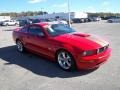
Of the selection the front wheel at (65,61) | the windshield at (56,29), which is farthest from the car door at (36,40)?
the front wheel at (65,61)

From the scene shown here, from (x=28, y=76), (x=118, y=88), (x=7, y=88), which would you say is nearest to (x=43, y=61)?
(x=28, y=76)

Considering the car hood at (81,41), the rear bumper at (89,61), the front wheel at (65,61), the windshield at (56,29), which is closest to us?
the rear bumper at (89,61)

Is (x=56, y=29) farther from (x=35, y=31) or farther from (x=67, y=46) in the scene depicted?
(x=67, y=46)

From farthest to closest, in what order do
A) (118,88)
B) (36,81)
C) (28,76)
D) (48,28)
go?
(48,28), (28,76), (36,81), (118,88)

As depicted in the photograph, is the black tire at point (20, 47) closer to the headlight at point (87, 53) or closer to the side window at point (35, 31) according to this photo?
the side window at point (35, 31)

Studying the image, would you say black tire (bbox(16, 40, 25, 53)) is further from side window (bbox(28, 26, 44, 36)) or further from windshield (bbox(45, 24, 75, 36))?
windshield (bbox(45, 24, 75, 36))

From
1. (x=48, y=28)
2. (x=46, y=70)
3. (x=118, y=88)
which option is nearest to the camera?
(x=118, y=88)

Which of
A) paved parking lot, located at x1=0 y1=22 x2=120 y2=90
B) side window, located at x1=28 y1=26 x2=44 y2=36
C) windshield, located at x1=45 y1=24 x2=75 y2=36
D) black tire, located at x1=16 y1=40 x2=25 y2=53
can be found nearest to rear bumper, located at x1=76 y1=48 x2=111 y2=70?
paved parking lot, located at x1=0 y1=22 x2=120 y2=90

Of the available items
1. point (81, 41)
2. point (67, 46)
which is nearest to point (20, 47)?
point (67, 46)

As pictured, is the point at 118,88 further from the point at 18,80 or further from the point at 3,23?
the point at 3,23

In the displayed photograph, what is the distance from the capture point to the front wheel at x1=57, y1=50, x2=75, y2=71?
5.94 m

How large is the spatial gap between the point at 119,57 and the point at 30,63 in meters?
3.30

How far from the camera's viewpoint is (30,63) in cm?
716

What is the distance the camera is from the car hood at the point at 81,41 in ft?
18.9
